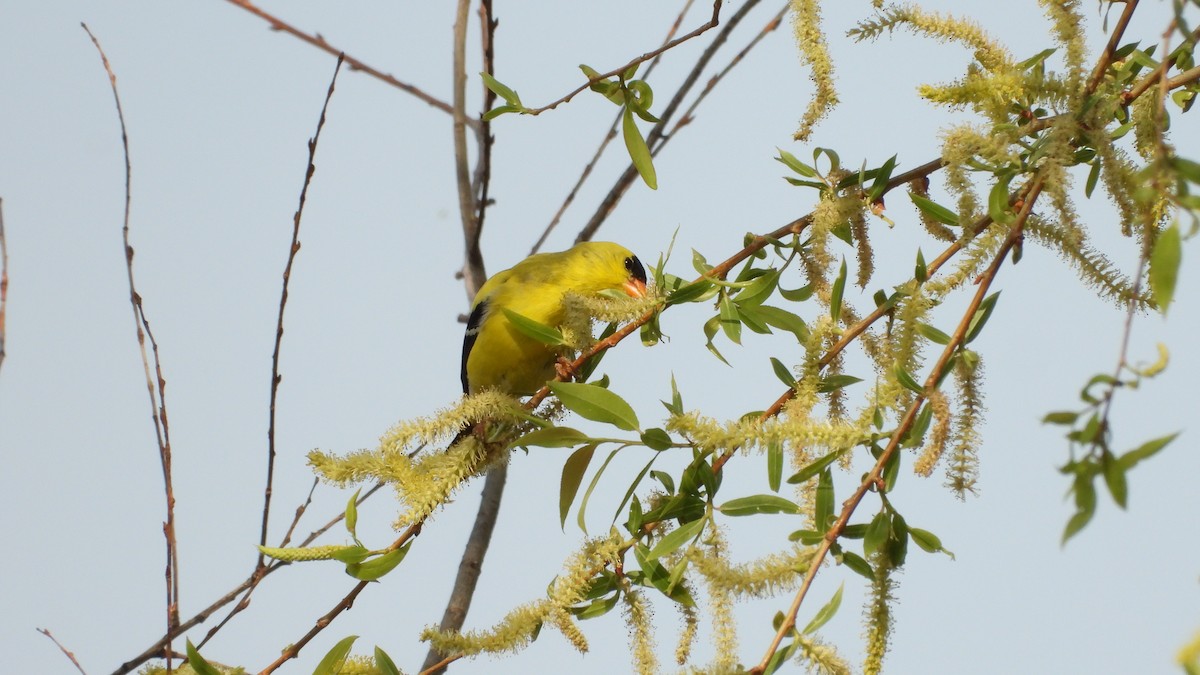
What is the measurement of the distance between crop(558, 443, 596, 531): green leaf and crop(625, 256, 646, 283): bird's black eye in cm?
232

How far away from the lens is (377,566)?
6.00 ft

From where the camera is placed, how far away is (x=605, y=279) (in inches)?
165

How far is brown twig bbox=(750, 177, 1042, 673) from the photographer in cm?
146

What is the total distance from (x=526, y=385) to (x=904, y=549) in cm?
236

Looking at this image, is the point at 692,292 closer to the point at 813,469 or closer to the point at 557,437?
the point at 557,437

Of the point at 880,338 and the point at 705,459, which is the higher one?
the point at 880,338

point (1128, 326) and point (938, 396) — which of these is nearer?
point (1128, 326)

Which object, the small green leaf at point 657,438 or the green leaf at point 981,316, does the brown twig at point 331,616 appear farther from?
the green leaf at point 981,316

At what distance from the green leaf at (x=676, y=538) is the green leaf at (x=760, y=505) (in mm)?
58

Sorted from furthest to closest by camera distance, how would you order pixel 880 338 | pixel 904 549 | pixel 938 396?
pixel 880 338, pixel 904 549, pixel 938 396

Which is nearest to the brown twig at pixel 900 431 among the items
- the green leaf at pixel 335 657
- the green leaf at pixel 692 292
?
the green leaf at pixel 692 292

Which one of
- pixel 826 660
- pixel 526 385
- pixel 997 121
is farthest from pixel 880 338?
pixel 526 385

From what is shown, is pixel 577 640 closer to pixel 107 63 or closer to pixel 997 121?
pixel 997 121

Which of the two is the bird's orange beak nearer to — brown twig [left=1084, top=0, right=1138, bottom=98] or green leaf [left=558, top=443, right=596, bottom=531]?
green leaf [left=558, top=443, right=596, bottom=531]
